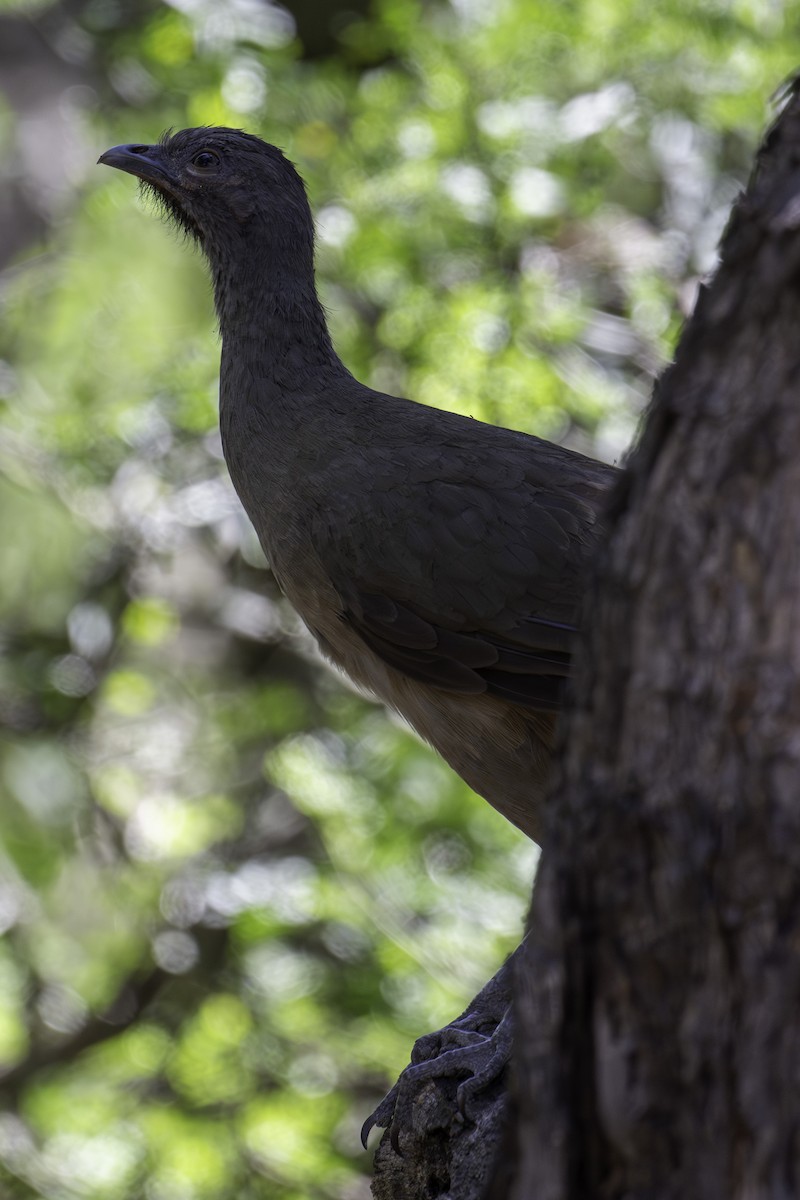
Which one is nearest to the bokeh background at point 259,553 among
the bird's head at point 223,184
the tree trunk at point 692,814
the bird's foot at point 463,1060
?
the bird's head at point 223,184

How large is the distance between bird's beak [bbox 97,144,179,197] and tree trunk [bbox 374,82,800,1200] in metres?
3.72

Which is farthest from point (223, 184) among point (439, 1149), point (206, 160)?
point (439, 1149)

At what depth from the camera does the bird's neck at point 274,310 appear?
4770 mm

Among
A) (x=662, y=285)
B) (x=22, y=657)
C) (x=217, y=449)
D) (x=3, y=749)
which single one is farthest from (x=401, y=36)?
(x=3, y=749)

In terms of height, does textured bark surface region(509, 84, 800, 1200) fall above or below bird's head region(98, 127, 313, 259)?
below

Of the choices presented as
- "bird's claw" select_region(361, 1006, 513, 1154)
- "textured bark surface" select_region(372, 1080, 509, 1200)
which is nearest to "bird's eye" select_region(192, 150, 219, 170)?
"bird's claw" select_region(361, 1006, 513, 1154)

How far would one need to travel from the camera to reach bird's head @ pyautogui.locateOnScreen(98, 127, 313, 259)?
5062 mm

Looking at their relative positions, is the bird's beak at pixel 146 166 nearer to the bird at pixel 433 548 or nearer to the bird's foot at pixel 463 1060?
the bird at pixel 433 548

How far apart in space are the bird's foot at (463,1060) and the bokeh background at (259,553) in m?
4.12

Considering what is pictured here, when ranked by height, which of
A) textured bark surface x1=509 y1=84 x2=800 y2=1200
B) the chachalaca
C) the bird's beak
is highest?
the bird's beak

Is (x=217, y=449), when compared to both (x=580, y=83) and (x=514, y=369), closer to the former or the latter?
(x=514, y=369)

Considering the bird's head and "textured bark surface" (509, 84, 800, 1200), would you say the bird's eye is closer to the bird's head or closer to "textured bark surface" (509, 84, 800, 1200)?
the bird's head

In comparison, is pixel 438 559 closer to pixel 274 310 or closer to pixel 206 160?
pixel 274 310

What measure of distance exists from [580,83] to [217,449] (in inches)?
142
